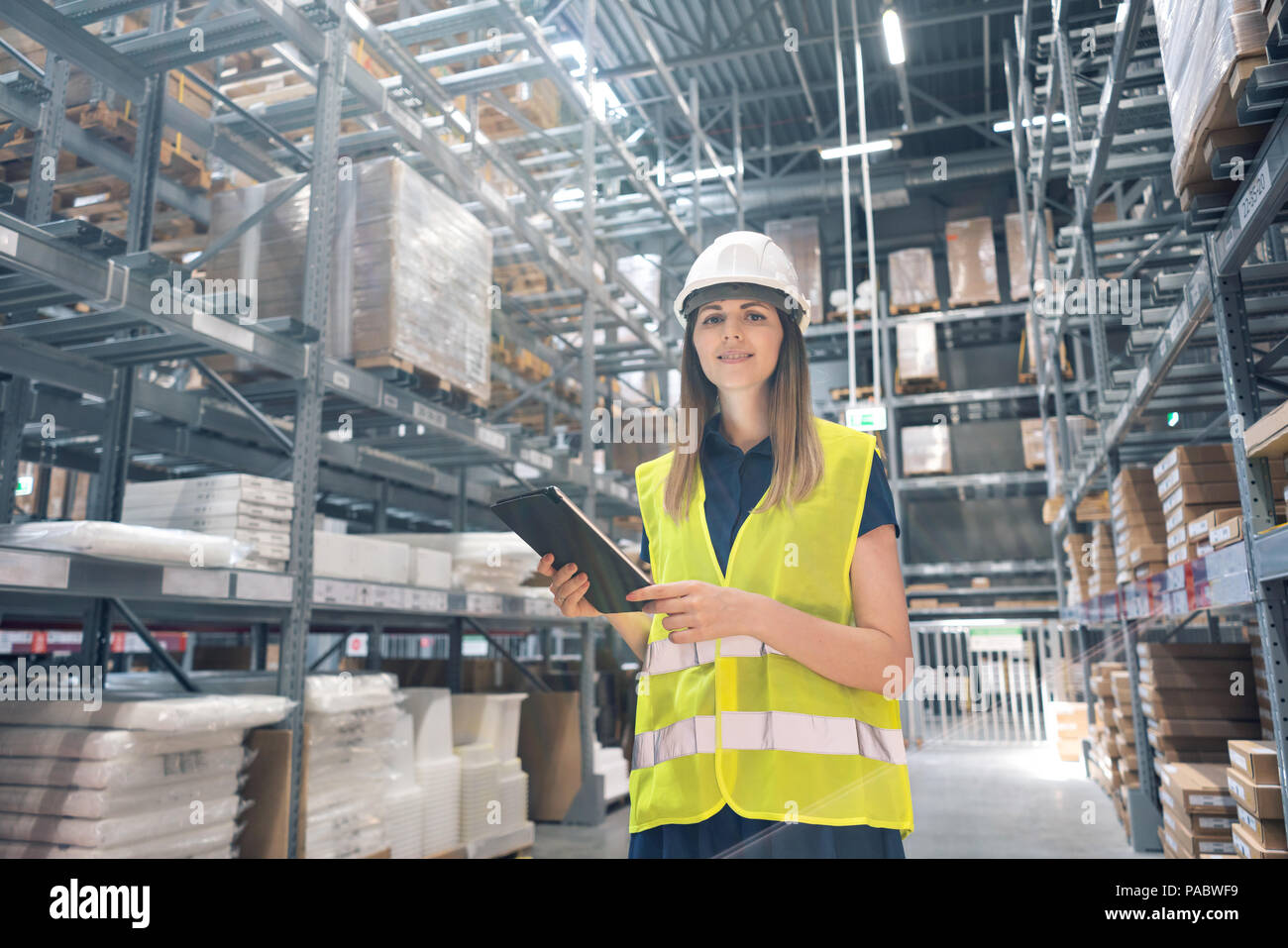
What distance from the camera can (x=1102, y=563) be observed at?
24.7ft

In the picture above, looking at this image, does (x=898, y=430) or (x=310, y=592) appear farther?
(x=898, y=430)

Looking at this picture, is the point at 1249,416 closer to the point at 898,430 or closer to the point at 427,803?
the point at 427,803

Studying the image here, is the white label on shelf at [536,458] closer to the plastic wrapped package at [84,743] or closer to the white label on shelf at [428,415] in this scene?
the white label on shelf at [428,415]

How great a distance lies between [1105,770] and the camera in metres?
7.44

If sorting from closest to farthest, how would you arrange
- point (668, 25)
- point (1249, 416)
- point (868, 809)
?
point (868, 809), point (1249, 416), point (668, 25)

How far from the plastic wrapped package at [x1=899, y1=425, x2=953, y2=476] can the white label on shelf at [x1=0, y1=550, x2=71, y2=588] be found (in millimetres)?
11580

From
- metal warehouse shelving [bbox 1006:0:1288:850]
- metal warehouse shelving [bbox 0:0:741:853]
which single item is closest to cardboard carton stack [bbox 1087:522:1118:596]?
metal warehouse shelving [bbox 1006:0:1288:850]

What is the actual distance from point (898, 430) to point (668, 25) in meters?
6.64

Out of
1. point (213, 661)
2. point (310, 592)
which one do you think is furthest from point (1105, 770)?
point (213, 661)

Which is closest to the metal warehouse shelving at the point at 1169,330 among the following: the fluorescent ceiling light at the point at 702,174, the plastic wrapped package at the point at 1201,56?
the plastic wrapped package at the point at 1201,56

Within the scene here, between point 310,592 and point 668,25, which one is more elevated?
point 668,25

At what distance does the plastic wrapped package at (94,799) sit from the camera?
3127 millimetres

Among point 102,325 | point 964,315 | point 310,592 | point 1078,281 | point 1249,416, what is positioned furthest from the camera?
point 964,315

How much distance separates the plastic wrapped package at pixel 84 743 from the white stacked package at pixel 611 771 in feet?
12.5
